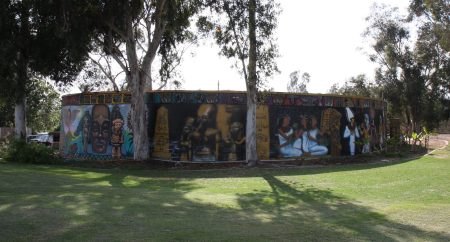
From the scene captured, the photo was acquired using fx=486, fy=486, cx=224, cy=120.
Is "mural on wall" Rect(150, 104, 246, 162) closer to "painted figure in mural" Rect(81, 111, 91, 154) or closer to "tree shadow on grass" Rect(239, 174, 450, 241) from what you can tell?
"painted figure in mural" Rect(81, 111, 91, 154)

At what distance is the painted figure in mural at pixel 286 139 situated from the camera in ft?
75.5

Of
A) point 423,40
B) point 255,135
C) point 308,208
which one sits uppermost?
point 423,40

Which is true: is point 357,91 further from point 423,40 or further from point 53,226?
point 53,226

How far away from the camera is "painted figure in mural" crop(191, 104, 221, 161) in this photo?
A: 72.2ft

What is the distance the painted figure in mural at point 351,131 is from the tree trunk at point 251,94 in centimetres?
648

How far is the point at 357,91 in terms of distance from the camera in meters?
57.0

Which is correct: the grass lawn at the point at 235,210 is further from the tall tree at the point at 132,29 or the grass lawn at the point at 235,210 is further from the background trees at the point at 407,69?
the background trees at the point at 407,69

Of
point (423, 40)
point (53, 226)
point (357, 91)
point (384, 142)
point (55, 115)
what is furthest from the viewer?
point (55, 115)

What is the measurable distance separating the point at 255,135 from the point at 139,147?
559 cm

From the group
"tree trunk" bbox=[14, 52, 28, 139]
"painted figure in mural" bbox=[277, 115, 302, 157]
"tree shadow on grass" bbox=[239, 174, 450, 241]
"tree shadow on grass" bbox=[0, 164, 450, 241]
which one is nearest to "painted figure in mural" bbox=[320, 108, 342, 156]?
"painted figure in mural" bbox=[277, 115, 302, 157]

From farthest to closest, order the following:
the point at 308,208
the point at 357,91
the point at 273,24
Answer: the point at 357,91
the point at 273,24
the point at 308,208

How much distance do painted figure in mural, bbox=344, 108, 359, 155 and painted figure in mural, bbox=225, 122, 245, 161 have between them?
20.4 feet

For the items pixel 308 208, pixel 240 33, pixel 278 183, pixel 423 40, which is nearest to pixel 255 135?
pixel 240 33

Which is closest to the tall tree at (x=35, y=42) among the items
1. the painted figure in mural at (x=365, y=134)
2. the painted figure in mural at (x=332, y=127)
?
the painted figure in mural at (x=332, y=127)
